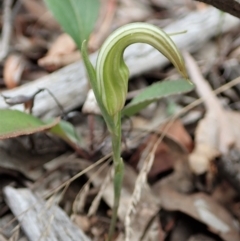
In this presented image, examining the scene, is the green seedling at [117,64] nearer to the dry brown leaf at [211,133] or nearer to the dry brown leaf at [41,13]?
the dry brown leaf at [211,133]

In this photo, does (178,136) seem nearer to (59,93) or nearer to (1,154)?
(59,93)

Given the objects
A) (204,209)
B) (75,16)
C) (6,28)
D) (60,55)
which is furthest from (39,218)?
(6,28)

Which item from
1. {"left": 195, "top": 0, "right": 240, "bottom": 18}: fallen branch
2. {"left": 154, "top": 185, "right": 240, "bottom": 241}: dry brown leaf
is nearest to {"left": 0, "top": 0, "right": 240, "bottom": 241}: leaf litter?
{"left": 154, "top": 185, "right": 240, "bottom": 241}: dry brown leaf

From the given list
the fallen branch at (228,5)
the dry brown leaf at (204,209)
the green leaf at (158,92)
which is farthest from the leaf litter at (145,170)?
the fallen branch at (228,5)

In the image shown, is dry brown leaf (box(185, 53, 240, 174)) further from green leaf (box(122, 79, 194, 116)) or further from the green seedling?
the green seedling

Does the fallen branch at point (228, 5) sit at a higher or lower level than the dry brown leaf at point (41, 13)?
lower

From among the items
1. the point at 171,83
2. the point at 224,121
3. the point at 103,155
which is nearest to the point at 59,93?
the point at 103,155
